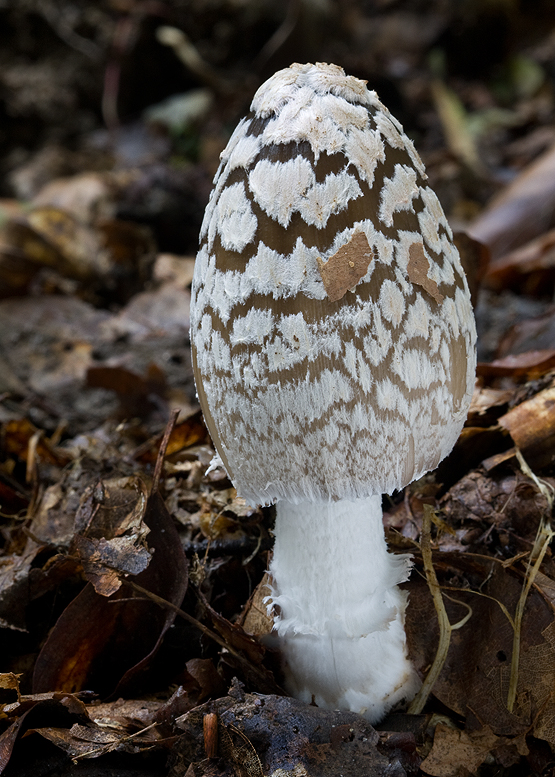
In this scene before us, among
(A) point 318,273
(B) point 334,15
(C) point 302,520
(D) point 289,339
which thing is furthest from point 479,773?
(B) point 334,15

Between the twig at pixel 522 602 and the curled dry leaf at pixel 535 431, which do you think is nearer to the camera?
the twig at pixel 522 602

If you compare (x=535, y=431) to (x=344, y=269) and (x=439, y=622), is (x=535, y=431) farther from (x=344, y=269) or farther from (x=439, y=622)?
(x=344, y=269)

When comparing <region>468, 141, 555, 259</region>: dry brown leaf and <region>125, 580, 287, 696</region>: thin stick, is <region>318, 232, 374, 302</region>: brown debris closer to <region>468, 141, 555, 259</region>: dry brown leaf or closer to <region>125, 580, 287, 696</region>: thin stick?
<region>125, 580, 287, 696</region>: thin stick

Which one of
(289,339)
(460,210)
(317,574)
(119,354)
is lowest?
(317,574)

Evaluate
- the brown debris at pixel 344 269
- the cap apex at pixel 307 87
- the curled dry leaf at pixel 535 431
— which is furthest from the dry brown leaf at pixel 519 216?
the brown debris at pixel 344 269

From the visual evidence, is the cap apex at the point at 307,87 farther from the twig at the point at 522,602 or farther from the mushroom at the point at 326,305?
the twig at the point at 522,602

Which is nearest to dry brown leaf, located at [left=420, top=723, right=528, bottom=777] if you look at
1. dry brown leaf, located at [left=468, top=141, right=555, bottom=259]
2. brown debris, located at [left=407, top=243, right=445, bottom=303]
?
brown debris, located at [left=407, top=243, right=445, bottom=303]

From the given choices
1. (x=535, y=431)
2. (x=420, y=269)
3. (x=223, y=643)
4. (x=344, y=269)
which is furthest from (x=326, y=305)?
(x=535, y=431)

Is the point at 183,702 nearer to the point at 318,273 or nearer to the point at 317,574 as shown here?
the point at 317,574
